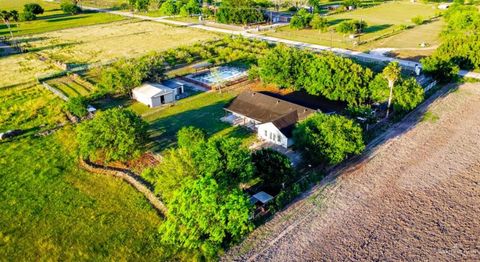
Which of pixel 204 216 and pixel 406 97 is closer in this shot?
pixel 204 216

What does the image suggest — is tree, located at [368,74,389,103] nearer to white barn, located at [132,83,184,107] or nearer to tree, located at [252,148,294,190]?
tree, located at [252,148,294,190]

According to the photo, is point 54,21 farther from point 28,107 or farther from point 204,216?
point 204,216

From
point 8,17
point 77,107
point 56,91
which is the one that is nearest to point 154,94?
point 77,107

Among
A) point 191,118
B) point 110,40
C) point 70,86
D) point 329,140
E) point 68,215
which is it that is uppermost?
point 110,40

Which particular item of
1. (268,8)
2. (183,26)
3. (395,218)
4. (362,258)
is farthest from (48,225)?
(268,8)

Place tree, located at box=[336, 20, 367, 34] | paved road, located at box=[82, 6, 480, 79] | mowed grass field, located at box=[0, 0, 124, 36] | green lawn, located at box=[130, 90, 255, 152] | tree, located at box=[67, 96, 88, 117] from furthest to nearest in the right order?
1. mowed grass field, located at box=[0, 0, 124, 36]
2. tree, located at box=[336, 20, 367, 34]
3. paved road, located at box=[82, 6, 480, 79]
4. tree, located at box=[67, 96, 88, 117]
5. green lawn, located at box=[130, 90, 255, 152]

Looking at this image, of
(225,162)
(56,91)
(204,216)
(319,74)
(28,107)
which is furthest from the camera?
(56,91)

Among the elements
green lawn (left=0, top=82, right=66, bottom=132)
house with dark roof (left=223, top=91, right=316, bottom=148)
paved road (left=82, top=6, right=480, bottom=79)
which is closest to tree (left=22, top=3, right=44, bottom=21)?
paved road (left=82, top=6, right=480, bottom=79)
